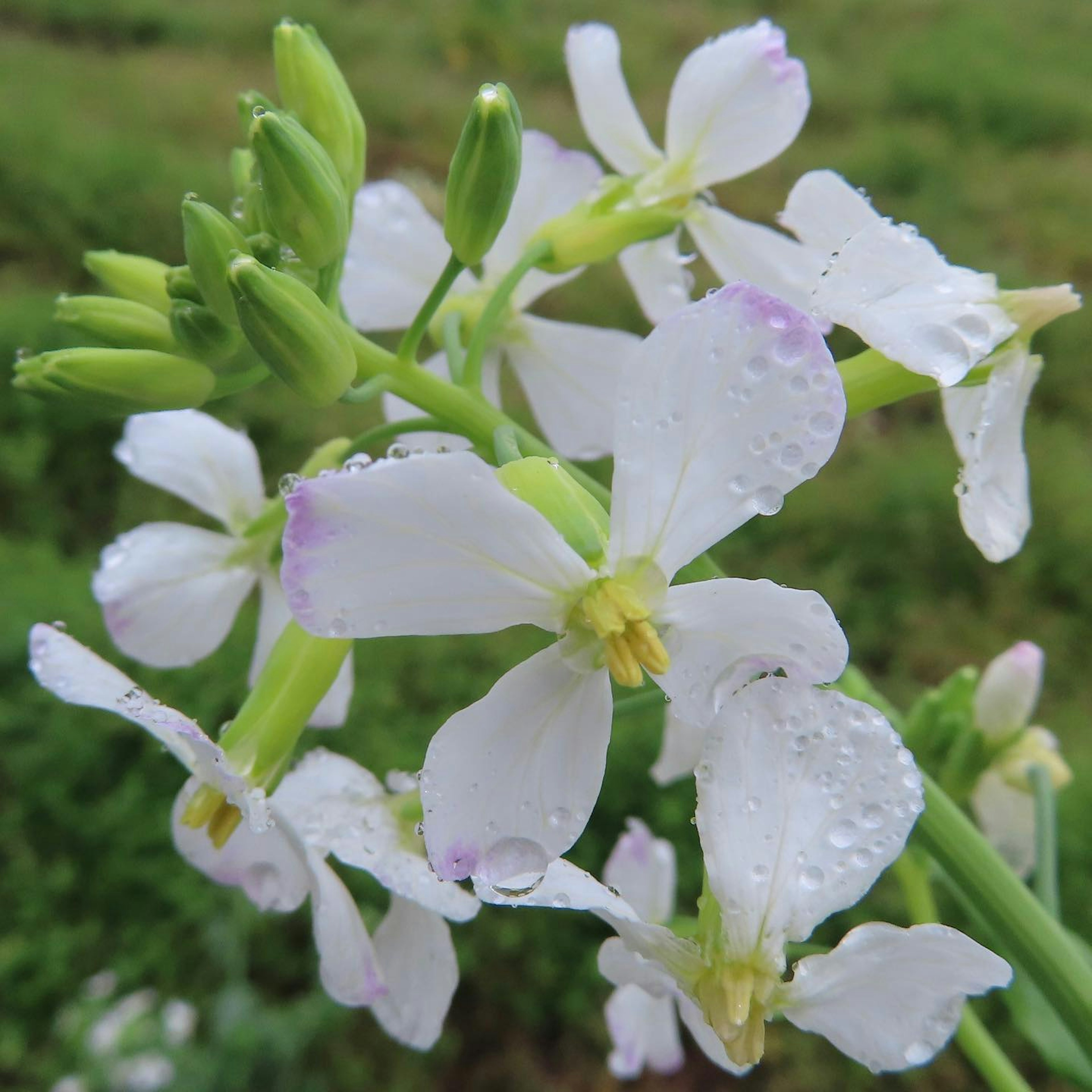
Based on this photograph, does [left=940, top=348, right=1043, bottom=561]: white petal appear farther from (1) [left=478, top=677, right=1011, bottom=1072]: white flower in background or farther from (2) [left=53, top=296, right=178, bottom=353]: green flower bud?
(2) [left=53, top=296, right=178, bottom=353]: green flower bud

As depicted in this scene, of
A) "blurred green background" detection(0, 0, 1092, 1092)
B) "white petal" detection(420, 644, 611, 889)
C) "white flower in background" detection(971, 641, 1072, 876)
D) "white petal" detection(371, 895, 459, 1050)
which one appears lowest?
"blurred green background" detection(0, 0, 1092, 1092)

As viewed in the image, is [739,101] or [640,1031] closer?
[739,101]

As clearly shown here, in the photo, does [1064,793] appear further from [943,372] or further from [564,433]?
[943,372]

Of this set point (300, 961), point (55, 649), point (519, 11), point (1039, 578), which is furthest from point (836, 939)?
point (519, 11)

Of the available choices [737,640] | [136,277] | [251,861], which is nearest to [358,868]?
[251,861]

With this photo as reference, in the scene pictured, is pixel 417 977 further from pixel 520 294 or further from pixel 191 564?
Result: pixel 520 294

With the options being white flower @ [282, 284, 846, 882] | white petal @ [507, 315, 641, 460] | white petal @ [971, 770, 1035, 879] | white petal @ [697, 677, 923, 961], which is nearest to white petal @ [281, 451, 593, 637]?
white flower @ [282, 284, 846, 882]
